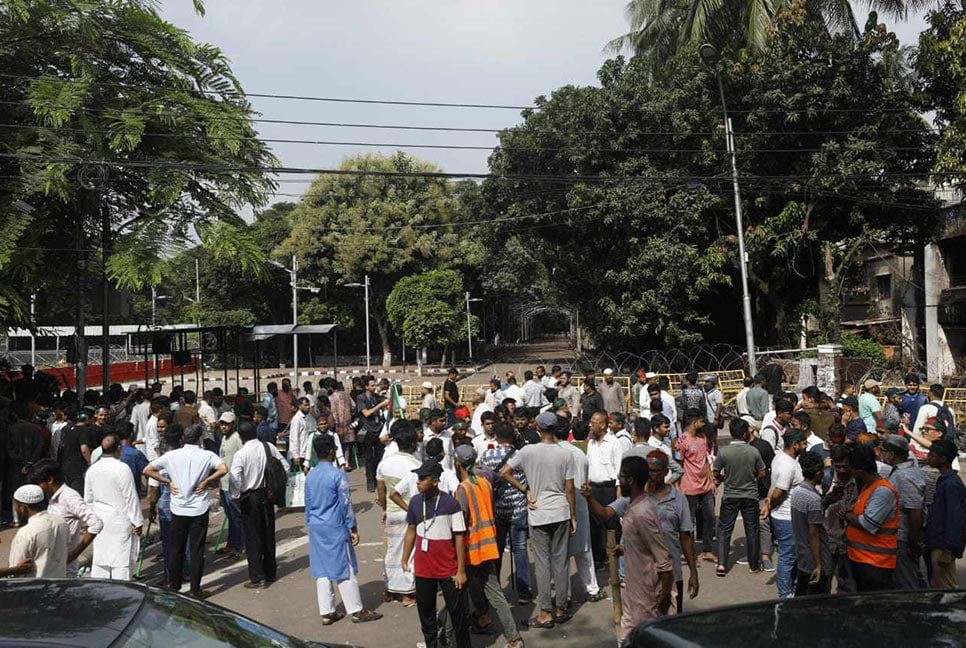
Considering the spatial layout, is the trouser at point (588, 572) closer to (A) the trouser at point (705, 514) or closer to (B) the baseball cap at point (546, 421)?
(B) the baseball cap at point (546, 421)

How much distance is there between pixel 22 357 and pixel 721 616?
50360 mm

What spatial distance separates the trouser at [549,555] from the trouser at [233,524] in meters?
3.95

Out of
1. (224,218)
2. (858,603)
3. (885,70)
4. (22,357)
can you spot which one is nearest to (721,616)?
(858,603)

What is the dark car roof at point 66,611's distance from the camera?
9.90 ft

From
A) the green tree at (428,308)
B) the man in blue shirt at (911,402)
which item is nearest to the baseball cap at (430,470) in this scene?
the man in blue shirt at (911,402)

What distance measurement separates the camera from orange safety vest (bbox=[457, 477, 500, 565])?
20.2 feet

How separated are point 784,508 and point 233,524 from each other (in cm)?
611

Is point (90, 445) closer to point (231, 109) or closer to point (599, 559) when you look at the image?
point (599, 559)

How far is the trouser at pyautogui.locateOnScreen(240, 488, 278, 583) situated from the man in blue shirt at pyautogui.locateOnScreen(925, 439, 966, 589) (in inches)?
236

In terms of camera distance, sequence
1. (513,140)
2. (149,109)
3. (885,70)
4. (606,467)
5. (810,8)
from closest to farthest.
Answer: (606,467) < (149,109) < (885,70) < (810,8) < (513,140)

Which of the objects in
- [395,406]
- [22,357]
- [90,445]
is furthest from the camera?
[22,357]

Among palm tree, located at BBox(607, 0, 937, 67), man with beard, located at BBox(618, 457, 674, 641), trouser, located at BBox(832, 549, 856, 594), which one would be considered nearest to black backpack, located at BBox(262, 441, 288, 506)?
man with beard, located at BBox(618, 457, 674, 641)

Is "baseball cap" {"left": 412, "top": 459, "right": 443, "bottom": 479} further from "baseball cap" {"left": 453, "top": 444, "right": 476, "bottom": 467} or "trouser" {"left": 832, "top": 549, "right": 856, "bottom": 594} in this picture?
"trouser" {"left": 832, "top": 549, "right": 856, "bottom": 594}

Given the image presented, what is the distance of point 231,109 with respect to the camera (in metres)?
18.5
